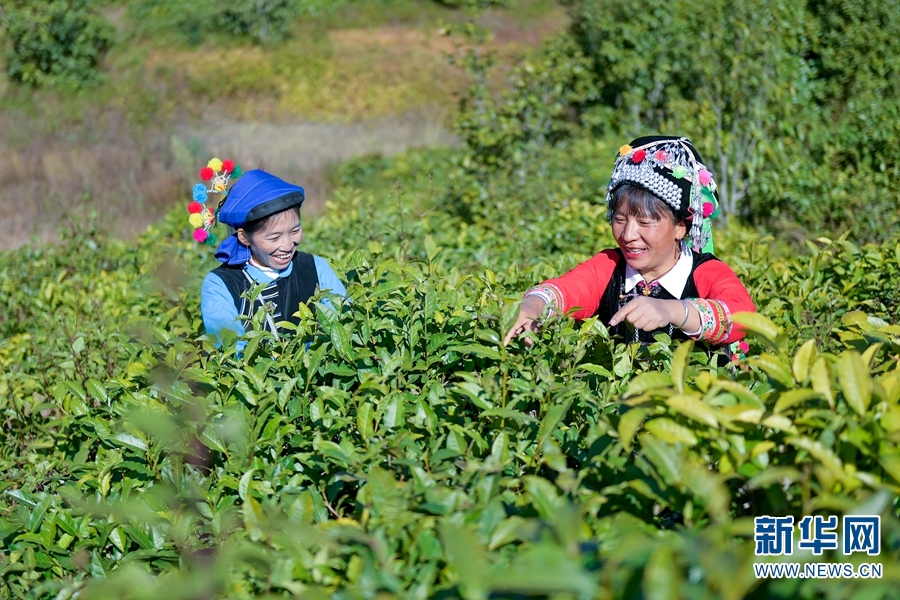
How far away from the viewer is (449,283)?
3.18 m

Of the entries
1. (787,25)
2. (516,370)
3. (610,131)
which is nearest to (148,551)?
(516,370)

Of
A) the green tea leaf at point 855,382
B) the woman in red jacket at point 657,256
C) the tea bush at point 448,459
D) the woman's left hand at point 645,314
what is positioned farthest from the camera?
the woman in red jacket at point 657,256

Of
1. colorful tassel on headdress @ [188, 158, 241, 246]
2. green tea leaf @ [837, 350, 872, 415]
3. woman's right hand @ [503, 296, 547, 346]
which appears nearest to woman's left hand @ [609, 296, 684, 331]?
woman's right hand @ [503, 296, 547, 346]

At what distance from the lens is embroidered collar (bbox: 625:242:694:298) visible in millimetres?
2869

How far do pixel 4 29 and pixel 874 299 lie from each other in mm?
19604

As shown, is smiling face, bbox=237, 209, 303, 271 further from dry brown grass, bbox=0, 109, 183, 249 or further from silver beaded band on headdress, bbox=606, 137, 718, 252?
dry brown grass, bbox=0, 109, 183, 249

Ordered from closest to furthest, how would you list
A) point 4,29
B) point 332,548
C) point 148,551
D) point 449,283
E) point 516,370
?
point 332,548 < point 148,551 < point 516,370 < point 449,283 < point 4,29

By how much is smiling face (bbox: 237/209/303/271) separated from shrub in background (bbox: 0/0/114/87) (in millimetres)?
16805

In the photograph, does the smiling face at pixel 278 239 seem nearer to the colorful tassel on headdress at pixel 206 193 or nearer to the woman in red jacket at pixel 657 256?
the colorful tassel on headdress at pixel 206 193

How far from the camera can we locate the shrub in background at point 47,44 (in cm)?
1795

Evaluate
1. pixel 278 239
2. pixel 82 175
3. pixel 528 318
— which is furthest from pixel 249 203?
pixel 82 175

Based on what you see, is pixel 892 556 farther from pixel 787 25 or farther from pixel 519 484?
pixel 787 25

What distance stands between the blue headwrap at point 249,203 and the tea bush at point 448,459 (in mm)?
305

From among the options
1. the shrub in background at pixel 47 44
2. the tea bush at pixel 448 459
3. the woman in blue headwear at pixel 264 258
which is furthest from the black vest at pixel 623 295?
the shrub in background at pixel 47 44
